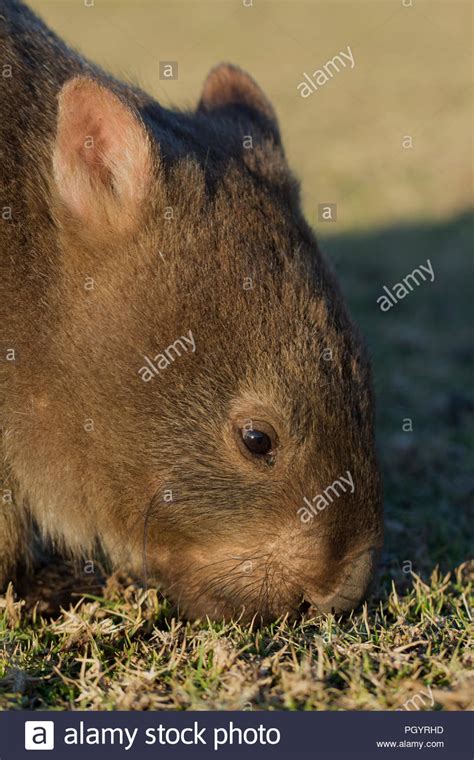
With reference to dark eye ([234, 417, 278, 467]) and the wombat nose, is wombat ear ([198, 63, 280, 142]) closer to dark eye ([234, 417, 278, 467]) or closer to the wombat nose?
dark eye ([234, 417, 278, 467])

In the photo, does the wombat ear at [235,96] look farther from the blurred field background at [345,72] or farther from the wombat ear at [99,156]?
the blurred field background at [345,72]

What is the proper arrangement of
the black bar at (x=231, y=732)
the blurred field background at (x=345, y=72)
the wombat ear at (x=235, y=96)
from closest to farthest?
the black bar at (x=231, y=732), the wombat ear at (x=235, y=96), the blurred field background at (x=345, y=72)

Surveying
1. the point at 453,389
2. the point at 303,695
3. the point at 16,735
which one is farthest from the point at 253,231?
the point at 453,389

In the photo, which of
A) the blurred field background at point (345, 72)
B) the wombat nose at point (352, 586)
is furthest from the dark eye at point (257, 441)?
the blurred field background at point (345, 72)

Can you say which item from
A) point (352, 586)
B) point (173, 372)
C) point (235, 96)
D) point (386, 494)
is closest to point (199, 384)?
point (173, 372)

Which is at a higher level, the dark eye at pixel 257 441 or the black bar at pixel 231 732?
the dark eye at pixel 257 441

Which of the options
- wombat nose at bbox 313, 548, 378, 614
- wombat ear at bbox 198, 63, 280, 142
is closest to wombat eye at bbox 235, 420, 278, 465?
wombat nose at bbox 313, 548, 378, 614

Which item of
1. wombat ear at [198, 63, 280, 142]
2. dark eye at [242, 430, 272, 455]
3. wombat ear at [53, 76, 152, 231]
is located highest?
wombat ear at [198, 63, 280, 142]
